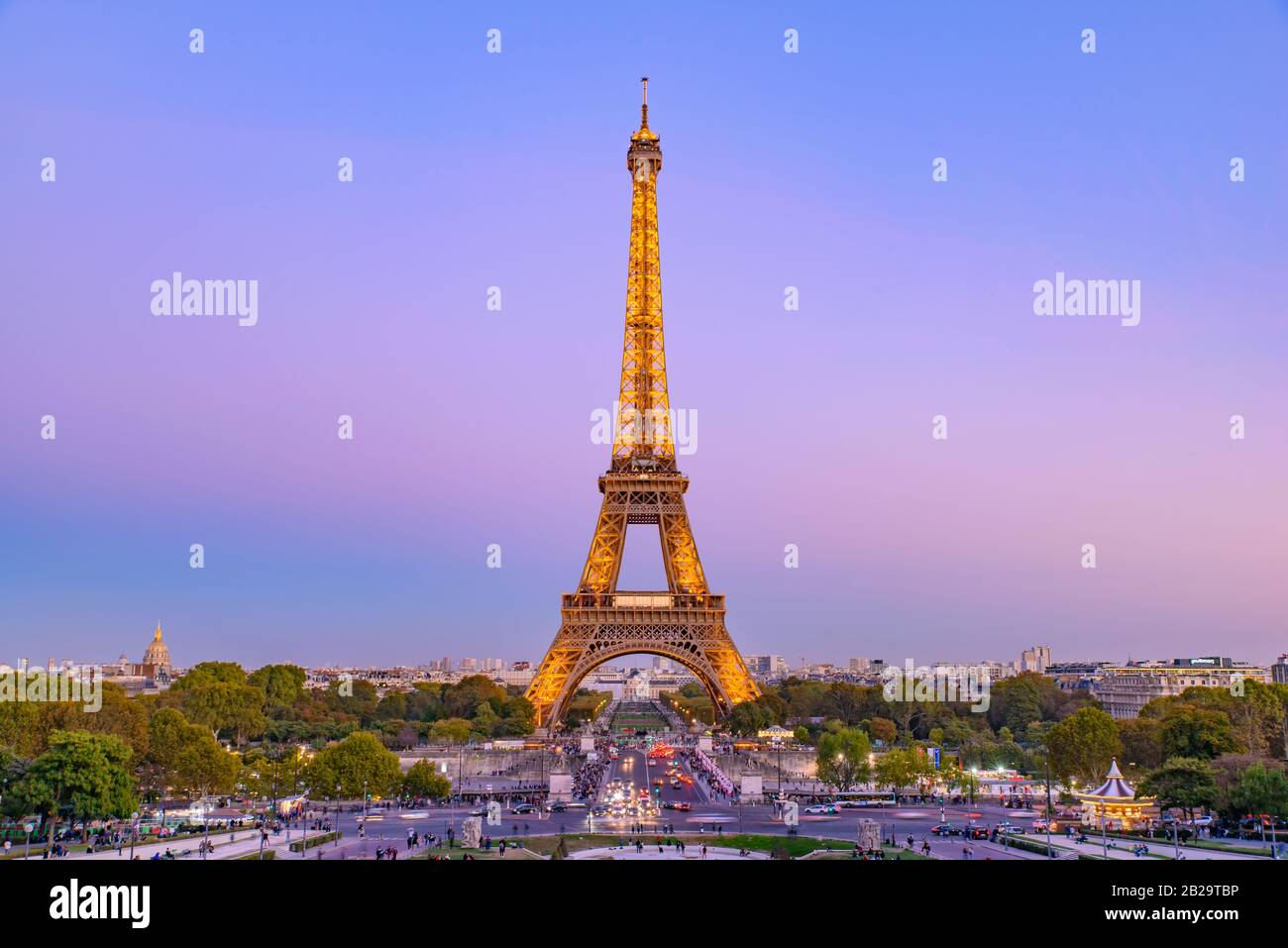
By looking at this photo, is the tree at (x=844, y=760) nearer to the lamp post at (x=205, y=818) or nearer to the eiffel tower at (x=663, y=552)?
the eiffel tower at (x=663, y=552)

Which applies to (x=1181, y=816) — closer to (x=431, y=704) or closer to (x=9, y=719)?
(x=9, y=719)

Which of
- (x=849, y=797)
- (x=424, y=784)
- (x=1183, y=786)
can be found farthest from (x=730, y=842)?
(x=424, y=784)

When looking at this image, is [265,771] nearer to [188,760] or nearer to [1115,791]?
[188,760]

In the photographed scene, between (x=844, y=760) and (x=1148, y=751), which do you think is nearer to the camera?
(x=1148, y=751)
